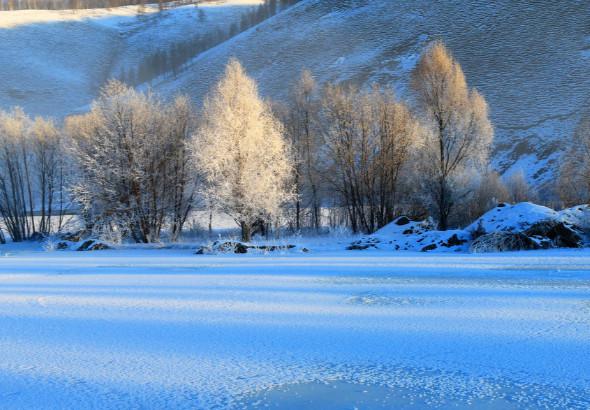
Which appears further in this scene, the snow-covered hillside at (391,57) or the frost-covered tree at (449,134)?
the snow-covered hillside at (391,57)

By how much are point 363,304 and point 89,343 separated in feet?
11.7

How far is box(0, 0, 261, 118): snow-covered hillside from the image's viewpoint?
100000 mm

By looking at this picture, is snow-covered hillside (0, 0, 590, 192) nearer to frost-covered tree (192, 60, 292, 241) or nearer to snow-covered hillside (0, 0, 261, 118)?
snow-covered hillside (0, 0, 261, 118)

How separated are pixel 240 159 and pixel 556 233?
44.2ft

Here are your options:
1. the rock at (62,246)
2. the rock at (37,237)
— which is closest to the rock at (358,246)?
the rock at (62,246)

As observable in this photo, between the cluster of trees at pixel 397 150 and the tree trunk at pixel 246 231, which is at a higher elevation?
the cluster of trees at pixel 397 150

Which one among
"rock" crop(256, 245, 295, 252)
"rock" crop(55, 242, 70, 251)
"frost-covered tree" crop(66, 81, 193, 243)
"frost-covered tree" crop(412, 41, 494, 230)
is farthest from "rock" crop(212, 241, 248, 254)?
"frost-covered tree" crop(412, 41, 494, 230)

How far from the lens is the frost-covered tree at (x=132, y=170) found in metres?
25.4

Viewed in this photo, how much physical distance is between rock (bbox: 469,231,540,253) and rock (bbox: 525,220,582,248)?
39cm

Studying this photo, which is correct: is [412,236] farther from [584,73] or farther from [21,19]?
[21,19]

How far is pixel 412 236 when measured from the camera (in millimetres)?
20484

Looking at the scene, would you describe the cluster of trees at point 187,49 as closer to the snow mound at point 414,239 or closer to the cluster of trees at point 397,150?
the cluster of trees at point 397,150

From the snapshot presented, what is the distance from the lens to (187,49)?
125 metres

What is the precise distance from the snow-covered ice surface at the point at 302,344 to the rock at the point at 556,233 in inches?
326
